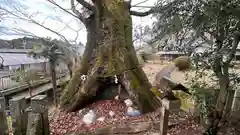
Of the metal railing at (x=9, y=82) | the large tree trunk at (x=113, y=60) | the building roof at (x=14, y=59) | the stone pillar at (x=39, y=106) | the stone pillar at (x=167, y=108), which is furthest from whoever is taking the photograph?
the building roof at (x=14, y=59)

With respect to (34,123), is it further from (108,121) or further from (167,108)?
(108,121)

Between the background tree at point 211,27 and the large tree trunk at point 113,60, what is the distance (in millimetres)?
2163

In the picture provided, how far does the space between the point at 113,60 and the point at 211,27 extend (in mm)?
2643

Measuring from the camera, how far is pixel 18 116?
2.01 m

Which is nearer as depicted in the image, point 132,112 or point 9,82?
point 132,112

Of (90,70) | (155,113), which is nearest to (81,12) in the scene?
(90,70)

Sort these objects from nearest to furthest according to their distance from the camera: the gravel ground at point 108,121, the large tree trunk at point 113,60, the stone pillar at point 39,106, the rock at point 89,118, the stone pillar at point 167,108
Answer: the stone pillar at point 39,106 < the stone pillar at point 167,108 < the gravel ground at point 108,121 < the rock at point 89,118 < the large tree trunk at point 113,60

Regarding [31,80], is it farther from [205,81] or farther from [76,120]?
[205,81]

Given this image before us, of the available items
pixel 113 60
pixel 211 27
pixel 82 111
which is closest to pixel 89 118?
pixel 82 111

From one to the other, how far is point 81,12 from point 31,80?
3.63 meters

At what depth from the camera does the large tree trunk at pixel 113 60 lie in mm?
4090

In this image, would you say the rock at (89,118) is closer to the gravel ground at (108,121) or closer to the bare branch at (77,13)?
the gravel ground at (108,121)

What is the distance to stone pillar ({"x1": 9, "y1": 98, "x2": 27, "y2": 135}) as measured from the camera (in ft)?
6.46

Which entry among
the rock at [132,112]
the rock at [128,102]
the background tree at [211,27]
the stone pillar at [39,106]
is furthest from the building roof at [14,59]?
the background tree at [211,27]
